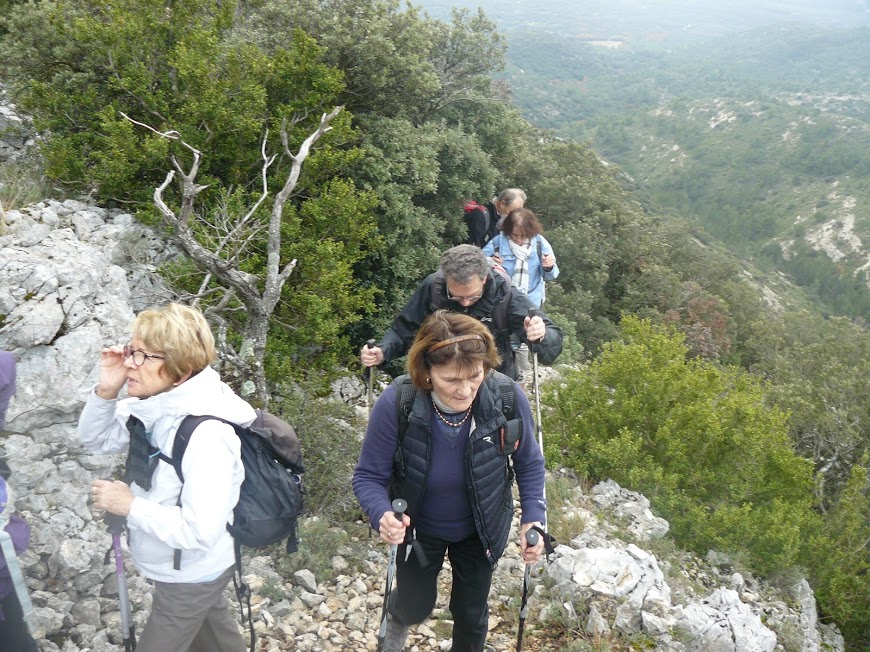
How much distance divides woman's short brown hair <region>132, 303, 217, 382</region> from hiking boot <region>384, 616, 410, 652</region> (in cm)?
188

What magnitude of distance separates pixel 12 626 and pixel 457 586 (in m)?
2.01

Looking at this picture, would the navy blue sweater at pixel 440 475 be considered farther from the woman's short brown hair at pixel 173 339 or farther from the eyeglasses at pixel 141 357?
the eyeglasses at pixel 141 357

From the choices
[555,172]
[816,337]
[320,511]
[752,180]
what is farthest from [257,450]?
[752,180]

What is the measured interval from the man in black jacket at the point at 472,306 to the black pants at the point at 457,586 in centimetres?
143

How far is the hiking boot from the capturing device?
3.33 meters

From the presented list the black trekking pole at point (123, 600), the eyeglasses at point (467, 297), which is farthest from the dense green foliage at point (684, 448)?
the black trekking pole at point (123, 600)

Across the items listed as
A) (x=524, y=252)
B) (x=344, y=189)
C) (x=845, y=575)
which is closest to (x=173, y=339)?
(x=524, y=252)

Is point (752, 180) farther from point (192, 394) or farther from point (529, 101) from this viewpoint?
point (192, 394)

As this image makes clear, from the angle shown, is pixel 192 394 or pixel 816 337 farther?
pixel 816 337

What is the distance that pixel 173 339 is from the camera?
2410mm

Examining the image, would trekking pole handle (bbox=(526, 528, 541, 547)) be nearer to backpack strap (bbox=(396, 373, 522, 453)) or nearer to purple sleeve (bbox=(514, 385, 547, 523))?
purple sleeve (bbox=(514, 385, 547, 523))

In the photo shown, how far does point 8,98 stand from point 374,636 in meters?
9.80

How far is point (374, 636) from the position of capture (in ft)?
13.7

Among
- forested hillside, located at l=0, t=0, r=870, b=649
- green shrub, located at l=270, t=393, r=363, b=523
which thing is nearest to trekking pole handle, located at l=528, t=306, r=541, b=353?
green shrub, located at l=270, t=393, r=363, b=523
